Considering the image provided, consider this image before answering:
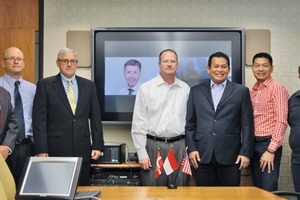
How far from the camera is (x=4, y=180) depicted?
7.72ft

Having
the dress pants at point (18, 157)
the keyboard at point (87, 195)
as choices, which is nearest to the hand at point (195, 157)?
the keyboard at point (87, 195)

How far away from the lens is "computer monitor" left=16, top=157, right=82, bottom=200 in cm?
203

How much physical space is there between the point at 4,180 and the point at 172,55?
5.75ft

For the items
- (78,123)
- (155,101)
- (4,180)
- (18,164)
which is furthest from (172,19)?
(4,180)

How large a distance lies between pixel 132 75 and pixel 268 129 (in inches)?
63.9

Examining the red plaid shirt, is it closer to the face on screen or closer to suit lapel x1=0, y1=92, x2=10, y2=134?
the face on screen

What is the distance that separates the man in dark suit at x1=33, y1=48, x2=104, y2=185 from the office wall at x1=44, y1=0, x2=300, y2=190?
1110 millimetres

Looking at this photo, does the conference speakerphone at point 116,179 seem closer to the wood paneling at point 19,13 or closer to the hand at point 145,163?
→ the hand at point 145,163

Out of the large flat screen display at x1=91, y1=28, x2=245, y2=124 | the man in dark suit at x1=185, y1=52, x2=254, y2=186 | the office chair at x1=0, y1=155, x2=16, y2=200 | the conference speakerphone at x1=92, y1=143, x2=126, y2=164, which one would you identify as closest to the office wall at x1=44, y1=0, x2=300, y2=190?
the large flat screen display at x1=91, y1=28, x2=245, y2=124

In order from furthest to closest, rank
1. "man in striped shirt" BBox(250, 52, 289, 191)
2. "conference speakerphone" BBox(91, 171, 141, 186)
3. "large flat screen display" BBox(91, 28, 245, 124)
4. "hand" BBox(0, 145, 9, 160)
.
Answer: "large flat screen display" BBox(91, 28, 245, 124)
"conference speakerphone" BBox(91, 171, 141, 186)
"man in striped shirt" BBox(250, 52, 289, 191)
"hand" BBox(0, 145, 9, 160)

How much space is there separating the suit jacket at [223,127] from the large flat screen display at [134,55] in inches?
45.3

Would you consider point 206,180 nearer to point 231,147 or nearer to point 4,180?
point 231,147

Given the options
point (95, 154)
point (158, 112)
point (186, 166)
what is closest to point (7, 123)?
point (95, 154)

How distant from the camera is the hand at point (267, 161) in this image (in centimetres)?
349
